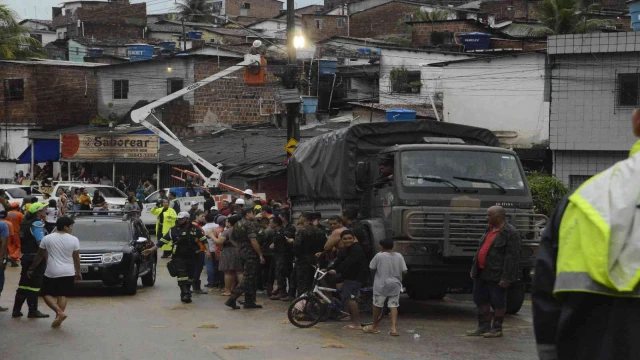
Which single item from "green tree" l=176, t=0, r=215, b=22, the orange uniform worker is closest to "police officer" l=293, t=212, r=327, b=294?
the orange uniform worker

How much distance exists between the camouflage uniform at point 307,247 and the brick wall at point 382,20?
55062 millimetres

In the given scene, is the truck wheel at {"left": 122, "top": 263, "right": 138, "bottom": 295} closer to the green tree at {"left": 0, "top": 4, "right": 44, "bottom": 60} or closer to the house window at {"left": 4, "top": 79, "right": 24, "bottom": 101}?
the house window at {"left": 4, "top": 79, "right": 24, "bottom": 101}

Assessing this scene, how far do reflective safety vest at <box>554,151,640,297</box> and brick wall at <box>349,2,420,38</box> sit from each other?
226 ft

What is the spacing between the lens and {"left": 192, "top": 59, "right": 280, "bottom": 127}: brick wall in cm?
5272

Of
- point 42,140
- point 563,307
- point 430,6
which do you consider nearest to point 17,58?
point 42,140

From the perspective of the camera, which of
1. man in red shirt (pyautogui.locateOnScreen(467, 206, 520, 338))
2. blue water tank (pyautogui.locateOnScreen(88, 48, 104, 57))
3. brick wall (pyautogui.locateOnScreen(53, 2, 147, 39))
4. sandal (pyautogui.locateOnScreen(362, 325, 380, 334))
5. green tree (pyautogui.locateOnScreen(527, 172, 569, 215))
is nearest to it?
man in red shirt (pyautogui.locateOnScreen(467, 206, 520, 338))

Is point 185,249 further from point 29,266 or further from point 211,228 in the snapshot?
point 29,266

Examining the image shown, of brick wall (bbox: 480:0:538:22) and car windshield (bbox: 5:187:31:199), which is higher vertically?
brick wall (bbox: 480:0:538:22)

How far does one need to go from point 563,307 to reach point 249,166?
33166 mm

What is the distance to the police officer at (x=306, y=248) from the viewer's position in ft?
58.9

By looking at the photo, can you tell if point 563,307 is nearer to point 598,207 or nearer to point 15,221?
point 598,207

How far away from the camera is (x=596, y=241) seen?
3.48 metres

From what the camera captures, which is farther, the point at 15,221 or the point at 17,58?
the point at 17,58

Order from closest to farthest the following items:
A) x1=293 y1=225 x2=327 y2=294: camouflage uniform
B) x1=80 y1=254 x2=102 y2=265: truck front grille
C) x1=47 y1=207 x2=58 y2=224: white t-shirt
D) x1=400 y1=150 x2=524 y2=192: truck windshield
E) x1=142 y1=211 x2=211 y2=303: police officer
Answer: x1=400 y1=150 x2=524 y2=192: truck windshield
x1=293 y1=225 x2=327 y2=294: camouflage uniform
x1=142 y1=211 x2=211 y2=303: police officer
x1=80 y1=254 x2=102 y2=265: truck front grille
x1=47 y1=207 x2=58 y2=224: white t-shirt
